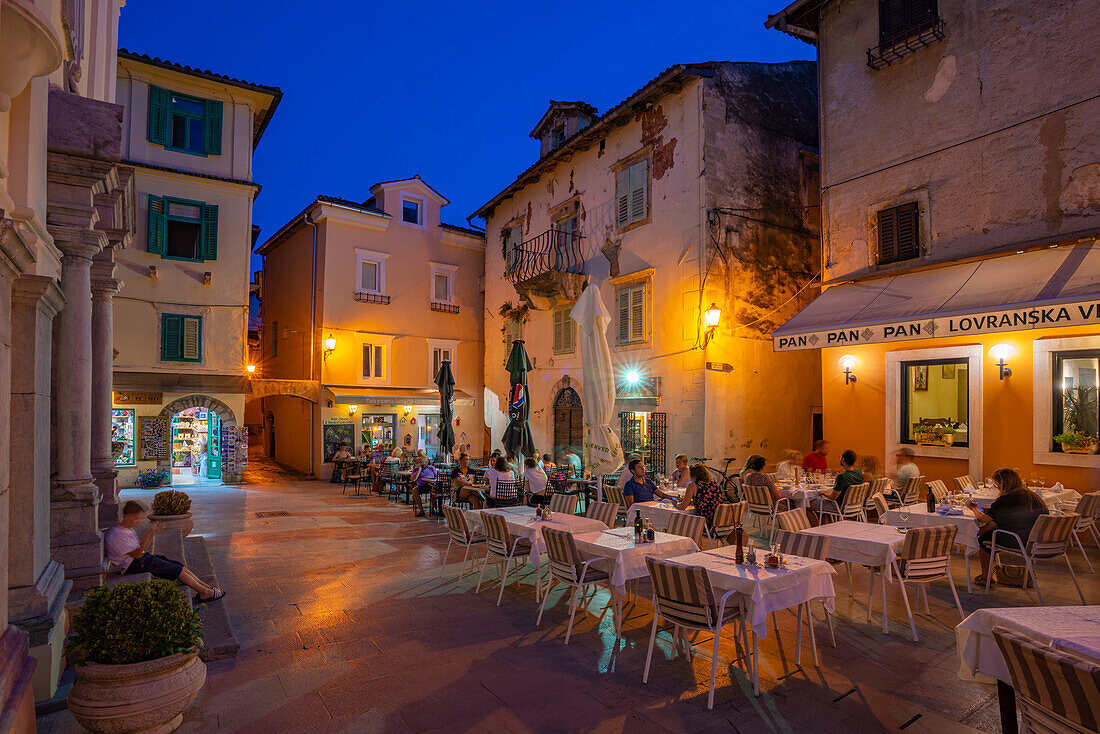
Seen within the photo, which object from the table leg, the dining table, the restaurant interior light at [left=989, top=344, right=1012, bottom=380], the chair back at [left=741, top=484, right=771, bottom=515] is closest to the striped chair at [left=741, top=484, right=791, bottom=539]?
the chair back at [left=741, top=484, right=771, bottom=515]

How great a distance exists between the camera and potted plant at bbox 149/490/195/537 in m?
9.12

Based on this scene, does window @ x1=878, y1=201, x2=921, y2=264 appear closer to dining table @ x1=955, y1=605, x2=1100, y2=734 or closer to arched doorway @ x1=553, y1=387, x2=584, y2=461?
arched doorway @ x1=553, y1=387, x2=584, y2=461

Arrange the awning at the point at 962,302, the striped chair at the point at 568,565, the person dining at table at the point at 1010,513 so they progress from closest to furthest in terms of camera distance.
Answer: the striped chair at the point at 568,565, the person dining at table at the point at 1010,513, the awning at the point at 962,302

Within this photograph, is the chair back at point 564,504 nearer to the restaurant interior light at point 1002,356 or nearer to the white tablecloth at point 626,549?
the white tablecloth at point 626,549

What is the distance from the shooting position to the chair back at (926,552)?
5992mm

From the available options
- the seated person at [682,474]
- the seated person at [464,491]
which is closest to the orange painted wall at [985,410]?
the seated person at [682,474]

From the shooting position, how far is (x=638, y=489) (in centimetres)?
956

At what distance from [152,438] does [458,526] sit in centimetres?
1350

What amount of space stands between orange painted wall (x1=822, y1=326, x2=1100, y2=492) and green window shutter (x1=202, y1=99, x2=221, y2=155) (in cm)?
1716

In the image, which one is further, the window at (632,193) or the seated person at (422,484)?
the window at (632,193)

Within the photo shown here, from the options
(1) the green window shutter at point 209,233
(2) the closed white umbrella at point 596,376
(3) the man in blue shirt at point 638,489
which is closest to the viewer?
(3) the man in blue shirt at point 638,489

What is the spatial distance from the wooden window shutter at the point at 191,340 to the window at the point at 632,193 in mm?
12123

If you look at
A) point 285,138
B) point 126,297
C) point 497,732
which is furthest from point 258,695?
point 285,138

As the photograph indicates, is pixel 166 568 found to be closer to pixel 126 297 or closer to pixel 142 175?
pixel 126 297
